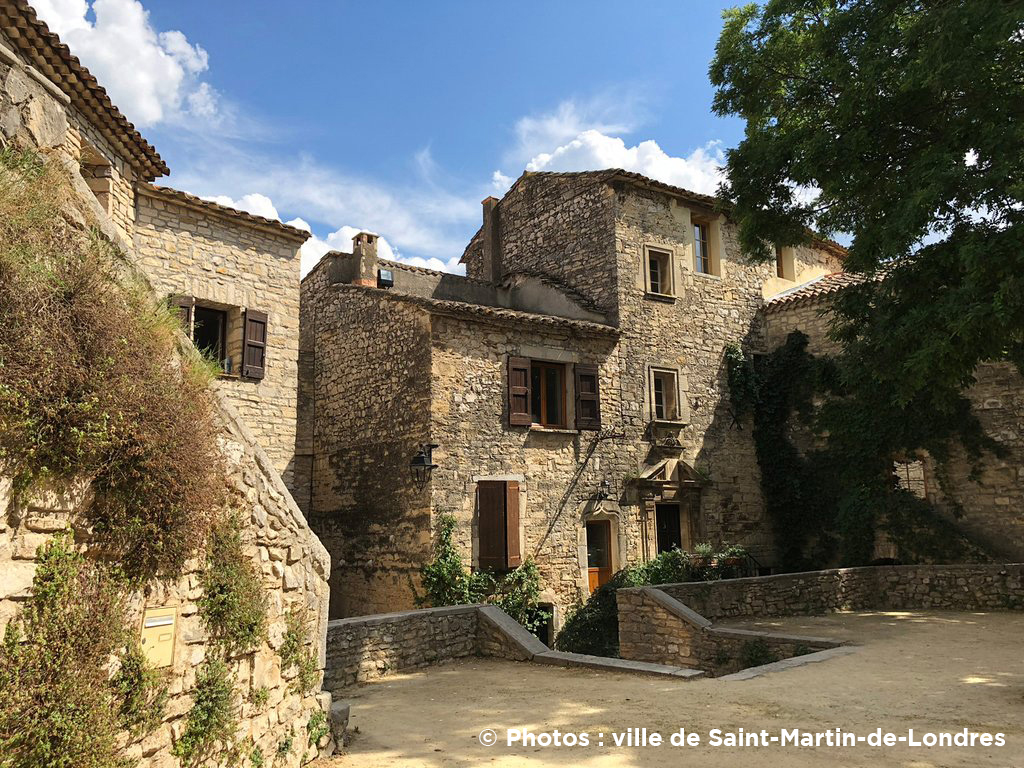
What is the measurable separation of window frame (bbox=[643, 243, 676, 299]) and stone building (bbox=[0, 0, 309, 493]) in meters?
7.85

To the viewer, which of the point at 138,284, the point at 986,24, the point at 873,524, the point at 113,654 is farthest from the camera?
the point at 873,524

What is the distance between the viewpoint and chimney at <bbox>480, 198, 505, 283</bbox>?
19344 millimetres

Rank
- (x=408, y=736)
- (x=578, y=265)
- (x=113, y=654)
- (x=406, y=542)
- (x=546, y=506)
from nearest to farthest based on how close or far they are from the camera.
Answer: (x=113, y=654) < (x=408, y=736) < (x=406, y=542) < (x=546, y=506) < (x=578, y=265)

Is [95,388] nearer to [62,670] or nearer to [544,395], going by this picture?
[62,670]

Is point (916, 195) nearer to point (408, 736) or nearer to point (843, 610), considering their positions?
point (408, 736)

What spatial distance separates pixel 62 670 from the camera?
3193 mm

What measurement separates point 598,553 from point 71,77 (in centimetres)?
1205

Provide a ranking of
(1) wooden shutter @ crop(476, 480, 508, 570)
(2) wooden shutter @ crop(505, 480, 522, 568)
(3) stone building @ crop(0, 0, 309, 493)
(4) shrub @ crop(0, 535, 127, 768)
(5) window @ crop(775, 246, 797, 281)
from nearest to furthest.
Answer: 1. (4) shrub @ crop(0, 535, 127, 768)
2. (3) stone building @ crop(0, 0, 309, 493)
3. (1) wooden shutter @ crop(476, 480, 508, 570)
4. (2) wooden shutter @ crop(505, 480, 522, 568)
5. (5) window @ crop(775, 246, 797, 281)

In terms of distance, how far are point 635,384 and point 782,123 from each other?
21.5 ft

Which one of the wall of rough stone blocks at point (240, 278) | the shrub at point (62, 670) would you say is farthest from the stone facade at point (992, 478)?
the shrub at point (62, 670)

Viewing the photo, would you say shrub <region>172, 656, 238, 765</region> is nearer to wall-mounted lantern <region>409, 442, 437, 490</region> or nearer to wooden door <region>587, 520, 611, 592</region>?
wall-mounted lantern <region>409, 442, 437, 490</region>

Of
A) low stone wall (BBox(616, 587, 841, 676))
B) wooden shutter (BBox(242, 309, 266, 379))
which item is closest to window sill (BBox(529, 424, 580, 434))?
low stone wall (BBox(616, 587, 841, 676))

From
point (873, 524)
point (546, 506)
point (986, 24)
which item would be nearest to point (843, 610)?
point (873, 524)

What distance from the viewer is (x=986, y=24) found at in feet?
25.7
